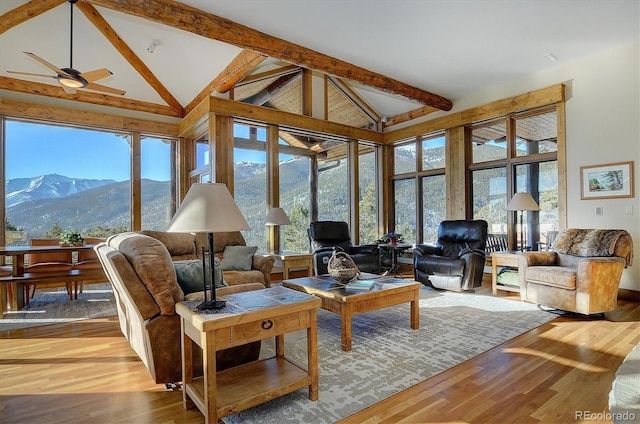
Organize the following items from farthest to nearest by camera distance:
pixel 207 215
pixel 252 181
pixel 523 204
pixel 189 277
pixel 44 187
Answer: pixel 252 181
pixel 44 187
pixel 523 204
pixel 189 277
pixel 207 215

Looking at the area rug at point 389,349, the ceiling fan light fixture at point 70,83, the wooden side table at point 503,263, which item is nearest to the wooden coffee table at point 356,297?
the area rug at point 389,349

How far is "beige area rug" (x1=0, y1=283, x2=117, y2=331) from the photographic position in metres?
3.78

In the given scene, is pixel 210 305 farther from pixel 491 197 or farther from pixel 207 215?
pixel 491 197

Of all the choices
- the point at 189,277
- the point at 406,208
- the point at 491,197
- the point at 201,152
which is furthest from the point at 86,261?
the point at 491,197

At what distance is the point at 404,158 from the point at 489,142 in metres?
1.87

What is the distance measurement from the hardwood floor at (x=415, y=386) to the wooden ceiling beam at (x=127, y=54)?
454 cm

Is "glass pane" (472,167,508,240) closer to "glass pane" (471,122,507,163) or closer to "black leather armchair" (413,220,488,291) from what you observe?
"glass pane" (471,122,507,163)

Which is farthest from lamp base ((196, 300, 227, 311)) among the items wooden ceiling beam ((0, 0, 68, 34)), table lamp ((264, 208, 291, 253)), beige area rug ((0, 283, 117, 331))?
wooden ceiling beam ((0, 0, 68, 34))

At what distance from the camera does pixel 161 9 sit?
3.66m

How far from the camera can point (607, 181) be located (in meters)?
4.67

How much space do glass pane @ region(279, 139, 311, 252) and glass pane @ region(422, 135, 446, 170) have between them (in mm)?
2510

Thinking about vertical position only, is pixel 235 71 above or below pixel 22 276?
above

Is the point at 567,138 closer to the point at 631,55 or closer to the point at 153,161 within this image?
the point at 631,55

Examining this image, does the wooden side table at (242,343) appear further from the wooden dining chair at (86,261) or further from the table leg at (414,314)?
the wooden dining chair at (86,261)
